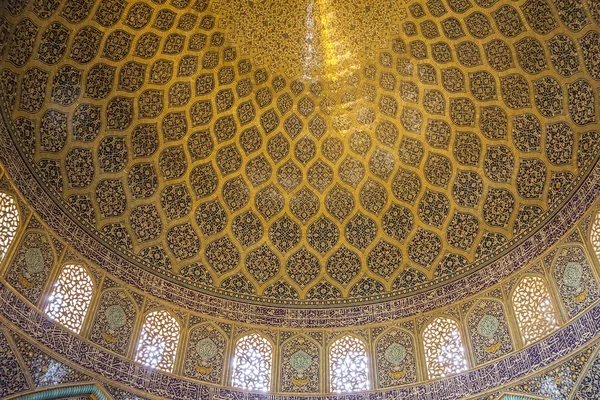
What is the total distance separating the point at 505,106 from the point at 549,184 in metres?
1.66

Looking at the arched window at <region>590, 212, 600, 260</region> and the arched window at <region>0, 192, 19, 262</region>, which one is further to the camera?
the arched window at <region>590, 212, 600, 260</region>

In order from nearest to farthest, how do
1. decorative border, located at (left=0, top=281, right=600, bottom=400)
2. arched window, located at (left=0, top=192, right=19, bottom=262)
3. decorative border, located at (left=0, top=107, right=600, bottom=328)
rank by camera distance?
decorative border, located at (left=0, top=281, right=600, bottom=400) → arched window, located at (left=0, top=192, right=19, bottom=262) → decorative border, located at (left=0, top=107, right=600, bottom=328)

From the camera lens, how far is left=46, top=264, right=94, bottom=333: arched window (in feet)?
38.9

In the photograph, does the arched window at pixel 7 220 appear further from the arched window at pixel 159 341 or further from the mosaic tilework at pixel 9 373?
the arched window at pixel 159 341

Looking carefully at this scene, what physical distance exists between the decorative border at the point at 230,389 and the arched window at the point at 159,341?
0.21 m

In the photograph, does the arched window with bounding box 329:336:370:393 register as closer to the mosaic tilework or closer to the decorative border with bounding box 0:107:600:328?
the decorative border with bounding box 0:107:600:328

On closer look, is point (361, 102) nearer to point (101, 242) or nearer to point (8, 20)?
point (101, 242)

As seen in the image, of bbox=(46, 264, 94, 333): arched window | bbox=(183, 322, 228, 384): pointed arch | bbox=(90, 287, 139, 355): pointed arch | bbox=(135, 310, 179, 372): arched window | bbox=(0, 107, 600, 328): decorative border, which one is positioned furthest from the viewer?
bbox=(183, 322, 228, 384): pointed arch

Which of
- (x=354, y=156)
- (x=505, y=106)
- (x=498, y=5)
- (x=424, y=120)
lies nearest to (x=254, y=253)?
(x=354, y=156)

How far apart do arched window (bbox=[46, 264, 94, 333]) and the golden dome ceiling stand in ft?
3.38

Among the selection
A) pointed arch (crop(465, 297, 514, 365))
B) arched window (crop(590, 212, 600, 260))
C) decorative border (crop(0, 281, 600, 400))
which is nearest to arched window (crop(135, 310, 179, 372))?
decorative border (crop(0, 281, 600, 400))

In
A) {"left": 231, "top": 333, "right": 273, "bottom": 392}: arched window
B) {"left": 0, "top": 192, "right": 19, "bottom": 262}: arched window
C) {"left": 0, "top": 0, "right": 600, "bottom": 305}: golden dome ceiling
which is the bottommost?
{"left": 231, "top": 333, "right": 273, "bottom": 392}: arched window

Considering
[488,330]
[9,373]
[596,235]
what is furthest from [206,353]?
[596,235]

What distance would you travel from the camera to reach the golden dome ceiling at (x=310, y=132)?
13.1 meters
